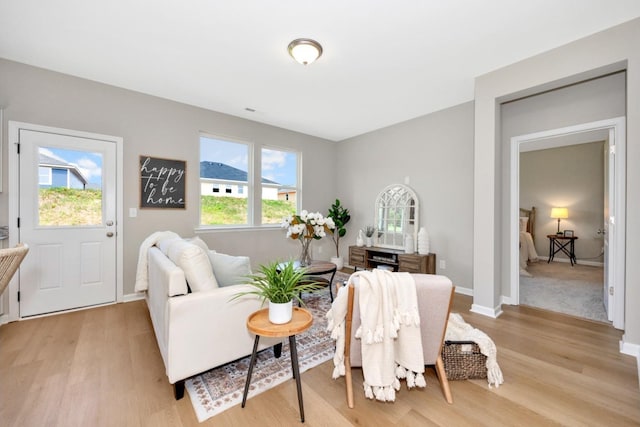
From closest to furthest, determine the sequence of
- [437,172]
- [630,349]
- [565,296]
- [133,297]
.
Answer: [630,349] → [133,297] → [565,296] → [437,172]

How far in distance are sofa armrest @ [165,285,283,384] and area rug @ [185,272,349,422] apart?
0.17 metres

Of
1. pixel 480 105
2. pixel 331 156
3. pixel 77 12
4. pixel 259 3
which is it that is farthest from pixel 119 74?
pixel 480 105

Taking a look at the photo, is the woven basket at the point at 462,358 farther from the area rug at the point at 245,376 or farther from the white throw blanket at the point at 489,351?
the area rug at the point at 245,376

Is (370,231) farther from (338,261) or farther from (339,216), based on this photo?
(338,261)

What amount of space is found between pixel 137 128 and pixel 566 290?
6333 millimetres

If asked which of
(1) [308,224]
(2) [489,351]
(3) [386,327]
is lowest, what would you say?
(2) [489,351]

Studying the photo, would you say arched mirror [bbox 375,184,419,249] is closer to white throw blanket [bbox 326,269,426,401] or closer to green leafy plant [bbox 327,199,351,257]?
green leafy plant [bbox 327,199,351,257]

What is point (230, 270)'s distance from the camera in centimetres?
198

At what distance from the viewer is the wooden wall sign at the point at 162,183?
3545mm

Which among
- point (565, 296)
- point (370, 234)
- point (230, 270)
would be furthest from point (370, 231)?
point (230, 270)

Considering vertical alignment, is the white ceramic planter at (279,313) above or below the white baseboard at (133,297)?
above

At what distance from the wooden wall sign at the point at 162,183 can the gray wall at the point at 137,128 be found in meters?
0.07

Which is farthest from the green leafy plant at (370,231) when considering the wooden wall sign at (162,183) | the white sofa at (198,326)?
the white sofa at (198,326)

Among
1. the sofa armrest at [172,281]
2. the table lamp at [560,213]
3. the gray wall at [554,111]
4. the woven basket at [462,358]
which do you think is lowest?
the woven basket at [462,358]
